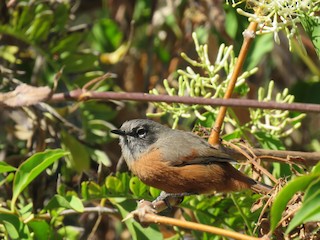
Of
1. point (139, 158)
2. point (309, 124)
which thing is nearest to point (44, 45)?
point (139, 158)

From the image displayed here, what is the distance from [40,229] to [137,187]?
49cm

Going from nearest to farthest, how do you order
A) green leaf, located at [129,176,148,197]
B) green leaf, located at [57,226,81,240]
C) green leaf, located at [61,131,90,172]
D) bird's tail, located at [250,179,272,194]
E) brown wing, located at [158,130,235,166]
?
bird's tail, located at [250,179,272,194] < brown wing, located at [158,130,235,166] < green leaf, located at [129,176,148,197] < green leaf, located at [57,226,81,240] < green leaf, located at [61,131,90,172]

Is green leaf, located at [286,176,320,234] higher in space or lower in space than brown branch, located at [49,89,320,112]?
lower

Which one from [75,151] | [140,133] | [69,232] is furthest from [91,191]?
[75,151]

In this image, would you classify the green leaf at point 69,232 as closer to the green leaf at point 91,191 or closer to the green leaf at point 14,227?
the green leaf at point 91,191

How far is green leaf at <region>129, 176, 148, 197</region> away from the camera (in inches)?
134

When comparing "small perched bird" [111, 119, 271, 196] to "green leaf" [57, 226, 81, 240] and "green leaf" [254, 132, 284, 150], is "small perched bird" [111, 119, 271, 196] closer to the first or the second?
"green leaf" [254, 132, 284, 150]

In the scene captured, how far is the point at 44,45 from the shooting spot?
13.7 ft

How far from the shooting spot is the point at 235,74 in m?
3.08

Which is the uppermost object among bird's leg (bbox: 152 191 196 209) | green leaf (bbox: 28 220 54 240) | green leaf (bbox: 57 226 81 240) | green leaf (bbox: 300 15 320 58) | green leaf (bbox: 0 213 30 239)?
green leaf (bbox: 300 15 320 58)

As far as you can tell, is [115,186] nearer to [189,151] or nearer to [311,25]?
[189,151]

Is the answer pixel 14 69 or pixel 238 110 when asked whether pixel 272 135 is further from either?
pixel 14 69

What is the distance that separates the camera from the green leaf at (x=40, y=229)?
10.6 feet

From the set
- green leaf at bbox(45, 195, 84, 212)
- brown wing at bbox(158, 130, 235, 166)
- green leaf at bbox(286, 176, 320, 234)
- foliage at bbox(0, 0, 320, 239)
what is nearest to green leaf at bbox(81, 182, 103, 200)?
foliage at bbox(0, 0, 320, 239)
